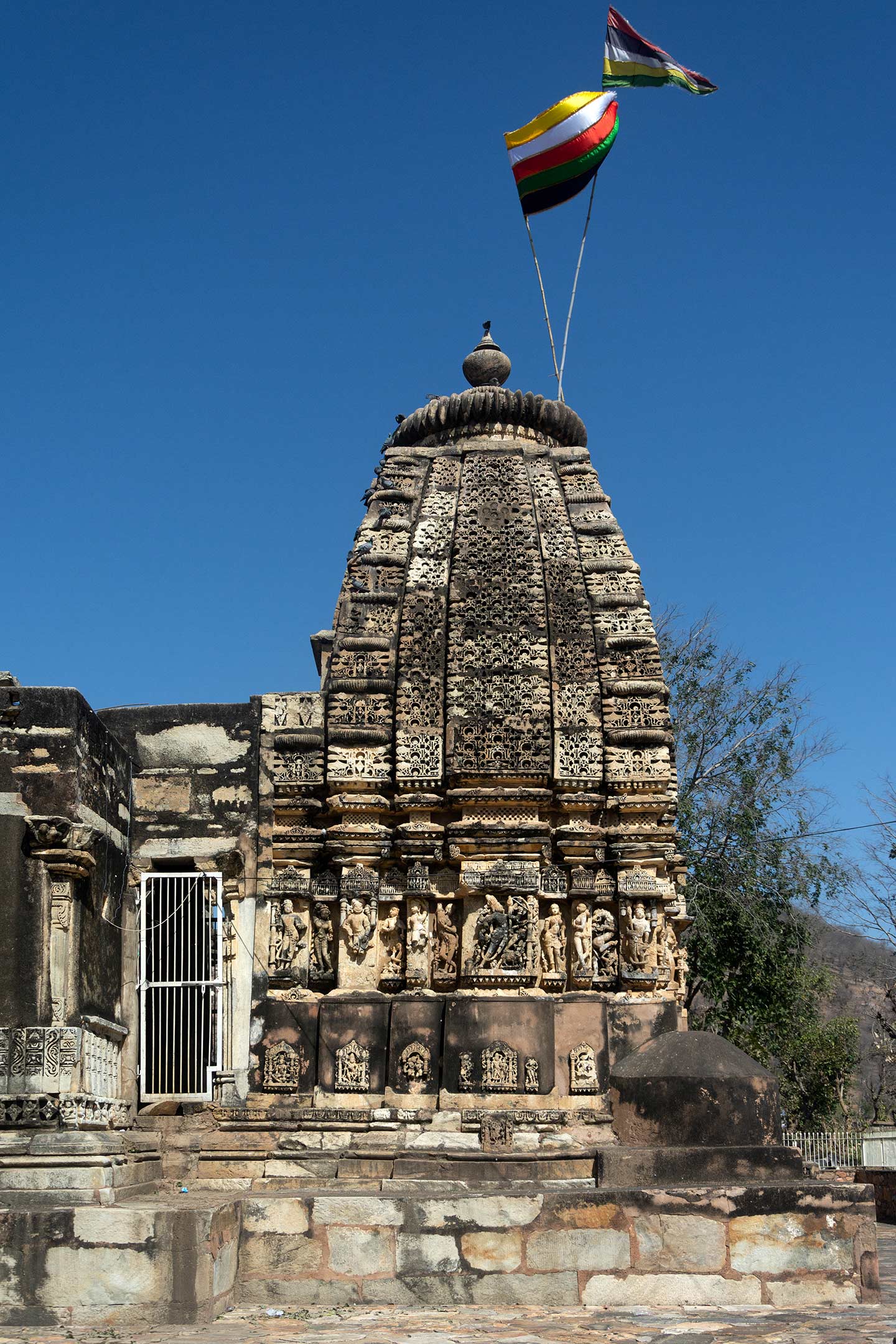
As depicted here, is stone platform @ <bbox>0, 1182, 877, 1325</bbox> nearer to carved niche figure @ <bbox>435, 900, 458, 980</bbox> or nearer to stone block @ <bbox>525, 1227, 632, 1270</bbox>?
stone block @ <bbox>525, 1227, 632, 1270</bbox>

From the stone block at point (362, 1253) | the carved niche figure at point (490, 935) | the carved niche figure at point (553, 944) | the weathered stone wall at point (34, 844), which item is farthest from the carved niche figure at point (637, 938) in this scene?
the weathered stone wall at point (34, 844)

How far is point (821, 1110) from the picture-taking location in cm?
2939

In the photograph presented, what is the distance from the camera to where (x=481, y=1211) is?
950cm

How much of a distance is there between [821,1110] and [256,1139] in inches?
843

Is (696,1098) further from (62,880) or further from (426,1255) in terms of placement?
(62,880)

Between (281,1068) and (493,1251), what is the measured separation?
2520 millimetres

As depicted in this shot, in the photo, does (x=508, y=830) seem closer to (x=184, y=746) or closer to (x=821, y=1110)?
(x=184, y=746)

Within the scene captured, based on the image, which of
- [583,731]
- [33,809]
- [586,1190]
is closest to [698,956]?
[583,731]

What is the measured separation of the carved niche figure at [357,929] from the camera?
11.4 meters

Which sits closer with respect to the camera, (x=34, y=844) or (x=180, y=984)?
(x=34, y=844)

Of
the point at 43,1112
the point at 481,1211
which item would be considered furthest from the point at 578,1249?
the point at 43,1112

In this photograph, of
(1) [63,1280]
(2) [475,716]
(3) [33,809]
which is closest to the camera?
(1) [63,1280]

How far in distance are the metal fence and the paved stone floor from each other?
1022 cm

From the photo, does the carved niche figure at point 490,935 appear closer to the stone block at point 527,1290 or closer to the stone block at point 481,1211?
the stone block at point 481,1211
